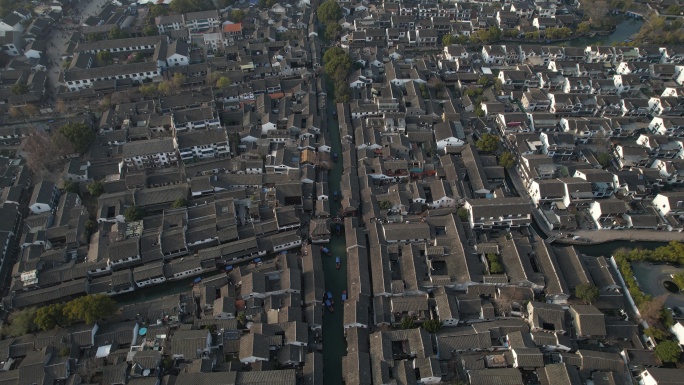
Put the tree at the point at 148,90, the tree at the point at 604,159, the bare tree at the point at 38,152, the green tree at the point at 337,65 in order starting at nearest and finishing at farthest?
the bare tree at the point at 38,152
the tree at the point at 604,159
the tree at the point at 148,90
the green tree at the point at 337,65

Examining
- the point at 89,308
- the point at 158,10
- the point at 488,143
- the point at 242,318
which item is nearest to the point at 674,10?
the point at 488,143

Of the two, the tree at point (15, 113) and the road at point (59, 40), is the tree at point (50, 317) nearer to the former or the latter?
the tree at point (15, 113)

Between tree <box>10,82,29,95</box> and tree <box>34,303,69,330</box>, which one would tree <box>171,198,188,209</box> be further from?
tree <box>10,82,29,95</box>

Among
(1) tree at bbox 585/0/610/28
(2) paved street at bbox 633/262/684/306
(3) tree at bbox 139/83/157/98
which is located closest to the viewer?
(2) paved street at bbox 633/262/684/306

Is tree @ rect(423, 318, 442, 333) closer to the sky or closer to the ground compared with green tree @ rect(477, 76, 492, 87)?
closer to the ground

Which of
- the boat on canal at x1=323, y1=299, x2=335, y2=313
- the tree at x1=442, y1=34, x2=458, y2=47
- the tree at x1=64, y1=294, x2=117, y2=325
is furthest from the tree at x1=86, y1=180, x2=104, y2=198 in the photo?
the tree at x1=442, y1=34, x2=458, y2=47

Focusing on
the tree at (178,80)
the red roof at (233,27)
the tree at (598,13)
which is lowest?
the tree at (178,80)

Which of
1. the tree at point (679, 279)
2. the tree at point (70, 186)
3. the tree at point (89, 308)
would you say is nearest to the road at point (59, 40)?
the tree at point (70, 186)

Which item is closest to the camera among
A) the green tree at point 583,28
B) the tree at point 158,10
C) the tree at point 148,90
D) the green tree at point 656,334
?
the green tree at point 656,334
